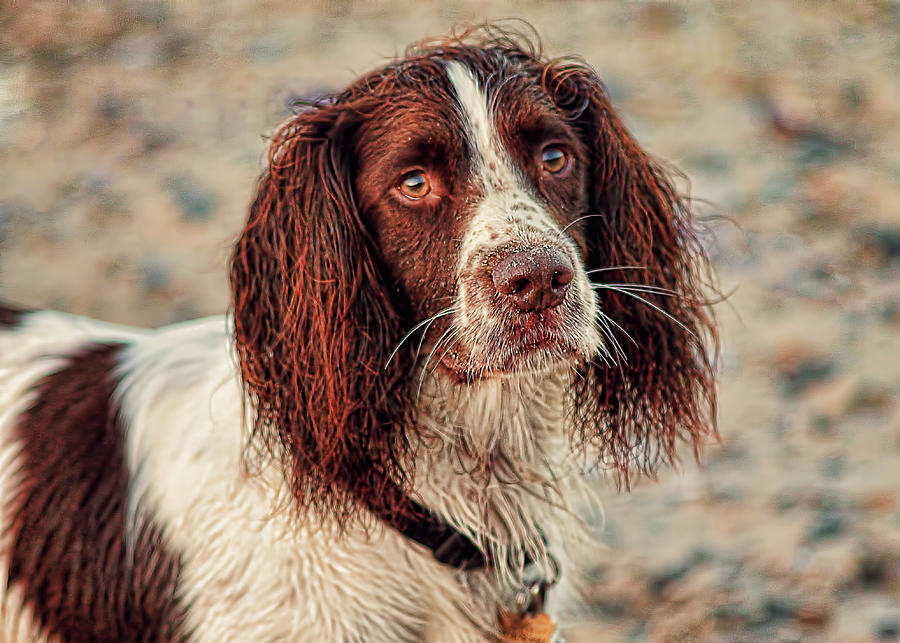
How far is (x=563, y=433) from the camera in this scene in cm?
268

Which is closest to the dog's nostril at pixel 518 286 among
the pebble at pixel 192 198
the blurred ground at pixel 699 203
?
the blurred ground at pixel 699 203

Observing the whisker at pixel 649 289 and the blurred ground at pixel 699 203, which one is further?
the blurred ground at pixel 699 203

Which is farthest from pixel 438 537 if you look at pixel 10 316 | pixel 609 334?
pixel 10 316

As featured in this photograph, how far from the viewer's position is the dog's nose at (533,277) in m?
2.16

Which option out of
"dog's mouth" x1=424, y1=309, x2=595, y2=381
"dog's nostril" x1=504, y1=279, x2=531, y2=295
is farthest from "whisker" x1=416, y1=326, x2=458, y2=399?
"dog's nostril" x1=504, y1=279, x2=531, y2=295

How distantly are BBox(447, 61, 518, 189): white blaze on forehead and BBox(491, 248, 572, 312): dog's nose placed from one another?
0.23 metres

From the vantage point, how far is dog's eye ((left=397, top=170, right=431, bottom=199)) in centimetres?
236

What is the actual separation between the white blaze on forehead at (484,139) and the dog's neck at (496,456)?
461 mm

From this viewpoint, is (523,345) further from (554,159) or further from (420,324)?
(554,159)

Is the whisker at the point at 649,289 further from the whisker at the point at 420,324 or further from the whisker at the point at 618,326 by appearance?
the whisker at the point at 420,324

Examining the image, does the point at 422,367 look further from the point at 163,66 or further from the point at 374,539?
the point at 163,66

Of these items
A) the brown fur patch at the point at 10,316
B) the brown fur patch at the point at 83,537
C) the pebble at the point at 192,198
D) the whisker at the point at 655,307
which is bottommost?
the brown fur patch at the point at 83,537

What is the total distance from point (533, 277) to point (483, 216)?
0.64 ft

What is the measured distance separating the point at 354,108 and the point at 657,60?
4.48m
